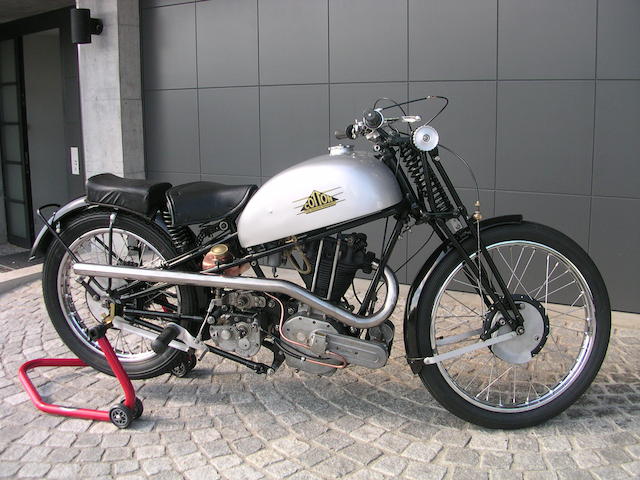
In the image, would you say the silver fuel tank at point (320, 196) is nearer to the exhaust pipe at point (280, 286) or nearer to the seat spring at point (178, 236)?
the exhaust pipe at point (280, 286)

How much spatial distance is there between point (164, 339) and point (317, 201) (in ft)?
3.57

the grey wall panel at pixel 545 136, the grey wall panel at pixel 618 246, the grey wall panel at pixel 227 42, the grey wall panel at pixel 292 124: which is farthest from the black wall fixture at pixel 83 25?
the grey wall panel at pixel 618 246

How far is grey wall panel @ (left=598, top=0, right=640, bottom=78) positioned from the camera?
4555 mm

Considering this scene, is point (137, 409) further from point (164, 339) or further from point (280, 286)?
point (280, 286)

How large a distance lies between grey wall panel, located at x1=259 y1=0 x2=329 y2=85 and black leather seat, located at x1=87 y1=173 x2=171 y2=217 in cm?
268

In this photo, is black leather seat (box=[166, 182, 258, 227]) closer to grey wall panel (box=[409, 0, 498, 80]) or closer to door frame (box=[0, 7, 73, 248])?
grey wall panel (box=[409, 0, 498, 80])

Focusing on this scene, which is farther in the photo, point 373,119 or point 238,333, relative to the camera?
point 238,333

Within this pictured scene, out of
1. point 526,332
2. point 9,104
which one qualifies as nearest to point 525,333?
point 526,332

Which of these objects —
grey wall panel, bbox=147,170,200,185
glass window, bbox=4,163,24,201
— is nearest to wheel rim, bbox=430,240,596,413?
grey wall panel, bbox=147,170,200,185

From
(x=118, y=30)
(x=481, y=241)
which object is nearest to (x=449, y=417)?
(x=481, y=241)

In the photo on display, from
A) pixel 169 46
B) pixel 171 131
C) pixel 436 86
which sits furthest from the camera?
pixel 171 131

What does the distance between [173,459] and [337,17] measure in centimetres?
404

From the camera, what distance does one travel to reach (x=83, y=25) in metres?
6.41

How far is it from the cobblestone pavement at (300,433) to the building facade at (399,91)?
154 centimetres
